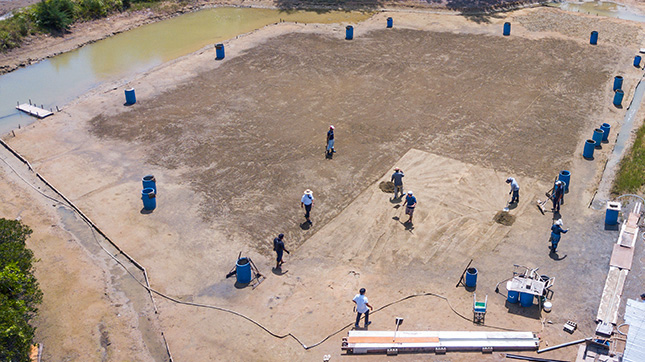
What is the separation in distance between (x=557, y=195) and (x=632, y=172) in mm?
4057

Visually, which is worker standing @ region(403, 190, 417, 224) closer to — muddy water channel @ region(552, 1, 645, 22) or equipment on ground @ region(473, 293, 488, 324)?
equipment on ground @ region(473, 293, 488, 324)

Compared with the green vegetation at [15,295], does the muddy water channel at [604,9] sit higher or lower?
higher

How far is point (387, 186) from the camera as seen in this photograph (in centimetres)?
2191

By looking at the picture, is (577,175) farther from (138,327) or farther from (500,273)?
(138,327)

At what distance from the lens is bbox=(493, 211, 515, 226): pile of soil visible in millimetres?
19781

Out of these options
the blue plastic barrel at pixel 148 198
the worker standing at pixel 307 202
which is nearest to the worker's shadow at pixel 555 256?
the worker standing at pixel 307 202

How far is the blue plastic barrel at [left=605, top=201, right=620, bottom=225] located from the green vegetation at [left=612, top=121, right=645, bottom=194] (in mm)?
1933

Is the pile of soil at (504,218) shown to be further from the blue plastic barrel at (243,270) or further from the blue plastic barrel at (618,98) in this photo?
the blue plastic barrel at (618,98)

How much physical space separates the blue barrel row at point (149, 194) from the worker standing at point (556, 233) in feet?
44.2

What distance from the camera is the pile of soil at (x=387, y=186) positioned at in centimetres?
2166

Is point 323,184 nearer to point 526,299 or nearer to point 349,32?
point 526,299

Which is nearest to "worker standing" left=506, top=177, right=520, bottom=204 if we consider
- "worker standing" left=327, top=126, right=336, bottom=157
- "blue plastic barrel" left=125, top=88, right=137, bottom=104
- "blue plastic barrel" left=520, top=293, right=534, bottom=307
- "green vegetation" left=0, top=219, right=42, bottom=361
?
"blue plastic barrel" left=520, top=293, right=534, bottom=307

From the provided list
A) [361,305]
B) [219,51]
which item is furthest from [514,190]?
[219,51]

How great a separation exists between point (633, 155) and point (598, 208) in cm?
446
